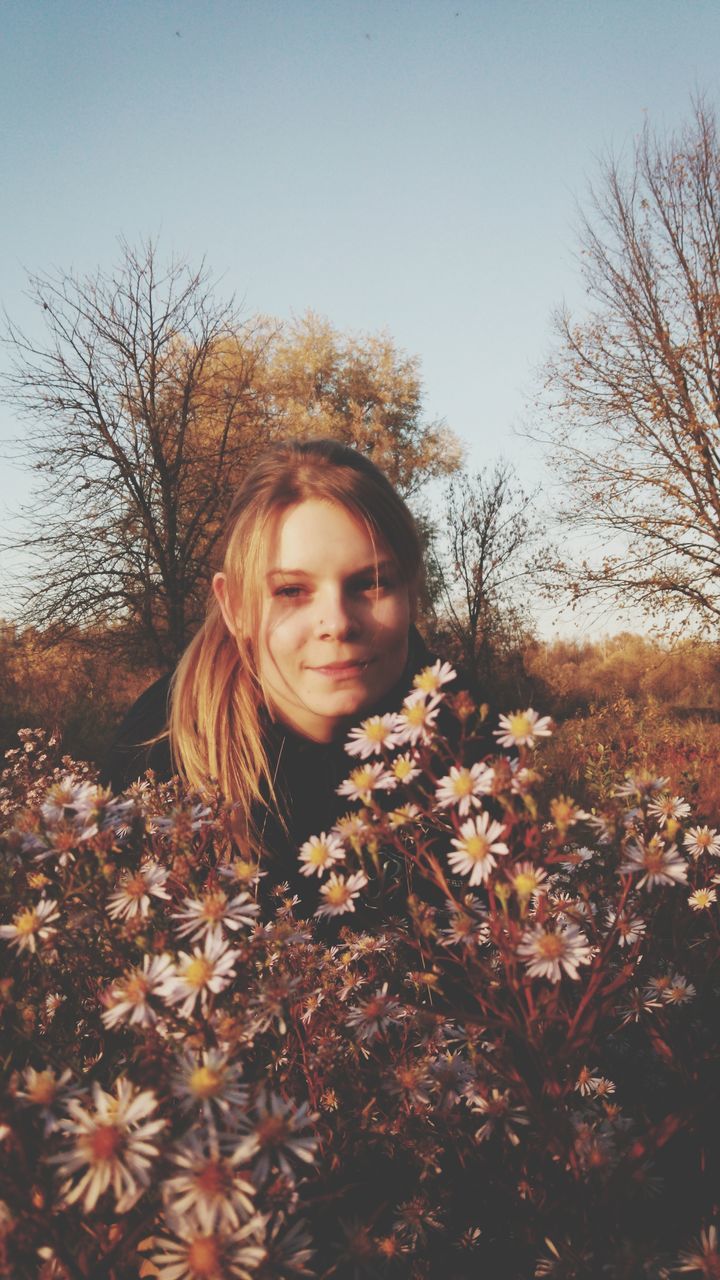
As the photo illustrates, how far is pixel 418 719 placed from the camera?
47.8 inches

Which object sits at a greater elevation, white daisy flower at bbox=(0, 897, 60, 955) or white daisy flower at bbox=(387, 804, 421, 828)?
white daisy flower at bbox=(387, 804, 421, 828)

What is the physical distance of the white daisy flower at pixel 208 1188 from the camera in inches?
26.0

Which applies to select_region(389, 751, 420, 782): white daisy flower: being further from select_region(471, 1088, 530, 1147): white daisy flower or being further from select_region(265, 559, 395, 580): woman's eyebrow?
select_region(265, 559, 395, 580): woman's eyebrow

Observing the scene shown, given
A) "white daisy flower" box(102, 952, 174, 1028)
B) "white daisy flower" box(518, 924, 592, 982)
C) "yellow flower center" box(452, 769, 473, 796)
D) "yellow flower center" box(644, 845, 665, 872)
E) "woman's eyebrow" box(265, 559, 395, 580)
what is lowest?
"white daisy flower" box(518, 924, 592, 982)

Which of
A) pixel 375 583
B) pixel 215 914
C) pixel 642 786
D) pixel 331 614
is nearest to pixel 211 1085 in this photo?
pixel 215 914

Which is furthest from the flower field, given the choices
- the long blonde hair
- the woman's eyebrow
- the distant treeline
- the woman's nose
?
the distant treeline

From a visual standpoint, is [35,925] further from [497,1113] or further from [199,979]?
[497,1113]

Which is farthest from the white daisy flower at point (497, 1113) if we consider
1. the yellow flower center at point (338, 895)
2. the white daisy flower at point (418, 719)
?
the white daisy flower at point (418, 719)

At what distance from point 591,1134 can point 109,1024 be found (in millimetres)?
787

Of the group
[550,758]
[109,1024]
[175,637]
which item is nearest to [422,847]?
[109,1024]

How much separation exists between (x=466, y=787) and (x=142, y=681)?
1823cm

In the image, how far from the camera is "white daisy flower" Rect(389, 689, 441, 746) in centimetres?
119

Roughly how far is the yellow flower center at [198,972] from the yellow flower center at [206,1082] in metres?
0.11

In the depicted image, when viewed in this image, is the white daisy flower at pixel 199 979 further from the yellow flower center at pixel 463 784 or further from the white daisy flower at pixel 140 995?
the yellow flower center at pixel 463 784
